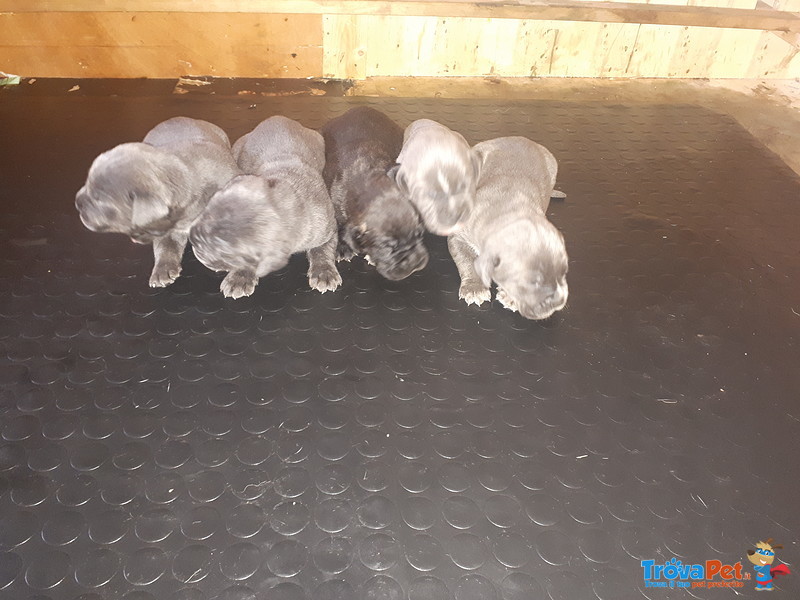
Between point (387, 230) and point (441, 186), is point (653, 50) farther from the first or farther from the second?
point (387, 230)

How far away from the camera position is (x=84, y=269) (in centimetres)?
254

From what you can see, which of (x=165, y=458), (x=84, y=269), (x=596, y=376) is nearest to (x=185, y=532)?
(x=165, y=458)

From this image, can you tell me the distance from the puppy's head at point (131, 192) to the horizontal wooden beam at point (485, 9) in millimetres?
2053

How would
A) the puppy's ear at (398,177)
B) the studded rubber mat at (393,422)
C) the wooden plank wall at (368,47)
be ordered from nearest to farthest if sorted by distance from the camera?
the studded rubber mat at (393,422)
the puppy's ear at (398,177)
the wooden plank wall at (368,47)

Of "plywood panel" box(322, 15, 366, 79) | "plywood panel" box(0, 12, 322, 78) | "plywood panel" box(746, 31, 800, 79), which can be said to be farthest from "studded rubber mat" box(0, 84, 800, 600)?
"plywood panel" box(746, 31, 800, 79)

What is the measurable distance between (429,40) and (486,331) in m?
2.85

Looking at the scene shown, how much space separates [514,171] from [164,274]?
1.64 m

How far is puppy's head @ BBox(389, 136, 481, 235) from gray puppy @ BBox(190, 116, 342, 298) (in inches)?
15.8

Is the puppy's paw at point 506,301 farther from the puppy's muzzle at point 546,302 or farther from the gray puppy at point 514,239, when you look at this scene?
the puppy's muzzle at point 546,302

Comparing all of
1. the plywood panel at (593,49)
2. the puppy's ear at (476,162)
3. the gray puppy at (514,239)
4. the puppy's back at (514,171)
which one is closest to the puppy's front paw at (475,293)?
the gray puppy at (514,239)

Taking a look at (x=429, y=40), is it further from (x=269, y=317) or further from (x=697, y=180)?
(x=269, y=317)

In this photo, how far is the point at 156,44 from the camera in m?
4.00

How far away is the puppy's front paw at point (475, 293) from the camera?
8.18 ft

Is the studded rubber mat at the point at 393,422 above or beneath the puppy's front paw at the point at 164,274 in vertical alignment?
beneath
